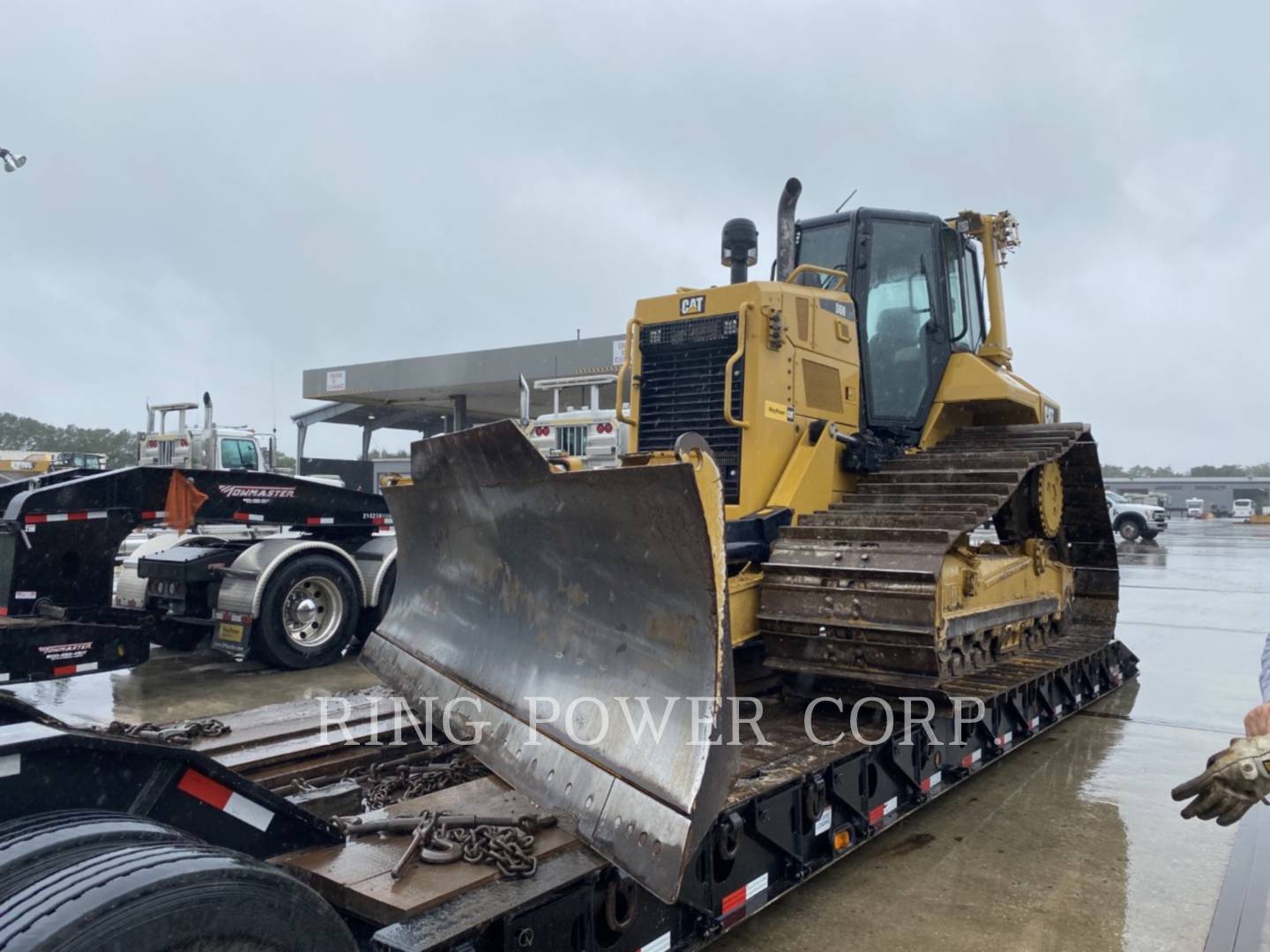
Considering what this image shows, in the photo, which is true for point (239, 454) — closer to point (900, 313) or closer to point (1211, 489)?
point (900, 313)

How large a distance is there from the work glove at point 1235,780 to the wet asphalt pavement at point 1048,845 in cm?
158

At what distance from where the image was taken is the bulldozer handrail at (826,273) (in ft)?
19.3

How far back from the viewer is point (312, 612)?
8516 millimetres

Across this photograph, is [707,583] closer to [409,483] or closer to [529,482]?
[529,482]

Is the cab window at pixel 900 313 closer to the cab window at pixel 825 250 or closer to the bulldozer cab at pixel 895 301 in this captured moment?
the bulldozer cab at pixel 895 301

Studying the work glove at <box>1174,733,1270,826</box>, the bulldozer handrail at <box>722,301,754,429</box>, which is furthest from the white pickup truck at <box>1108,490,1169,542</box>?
the work glove at <box>1174,733,1270,826</box>

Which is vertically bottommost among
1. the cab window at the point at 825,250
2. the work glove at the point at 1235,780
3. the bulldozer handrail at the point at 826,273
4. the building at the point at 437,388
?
the work glove at the point at 1235,780

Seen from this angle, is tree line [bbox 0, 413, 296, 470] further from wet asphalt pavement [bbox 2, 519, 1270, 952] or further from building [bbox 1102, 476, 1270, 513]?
building [bbox 1102, 476, 1270, 513]

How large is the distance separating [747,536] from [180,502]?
4.98 meters

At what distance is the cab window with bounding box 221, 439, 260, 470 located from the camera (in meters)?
13.3

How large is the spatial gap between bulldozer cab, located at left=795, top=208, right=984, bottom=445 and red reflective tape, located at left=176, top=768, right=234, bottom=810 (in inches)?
178

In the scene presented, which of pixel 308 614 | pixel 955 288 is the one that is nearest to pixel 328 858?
pixel 955 288

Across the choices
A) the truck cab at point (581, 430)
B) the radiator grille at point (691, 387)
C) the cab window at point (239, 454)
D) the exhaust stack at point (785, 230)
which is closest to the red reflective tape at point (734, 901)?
the radiator grille at point (691, 387)

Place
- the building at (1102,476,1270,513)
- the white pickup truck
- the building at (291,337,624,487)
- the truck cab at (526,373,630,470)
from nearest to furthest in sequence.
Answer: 1. the truck cab at (526,373,630,470)
2. the building at (291,337,624,487)
3. the white pickup truck
4. the building at (1102,476,1270,513)
